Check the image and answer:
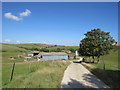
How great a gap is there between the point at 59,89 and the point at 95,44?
21800mm

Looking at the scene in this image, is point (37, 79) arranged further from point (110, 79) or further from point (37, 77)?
point (110, 79)

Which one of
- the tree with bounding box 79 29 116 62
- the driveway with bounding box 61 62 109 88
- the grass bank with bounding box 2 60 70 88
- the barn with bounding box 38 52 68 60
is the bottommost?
the barn with bounding box 38 52 68 60

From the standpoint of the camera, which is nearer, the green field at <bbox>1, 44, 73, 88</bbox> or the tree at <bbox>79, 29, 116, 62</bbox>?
the green field at <bbox>1, 44, 73, 88</bbox>

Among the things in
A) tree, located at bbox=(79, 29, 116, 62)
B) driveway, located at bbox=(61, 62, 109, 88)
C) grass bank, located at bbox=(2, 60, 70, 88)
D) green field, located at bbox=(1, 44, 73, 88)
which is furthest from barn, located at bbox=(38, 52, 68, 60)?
driveway, located at bbox=(61, 62, 109, 88)

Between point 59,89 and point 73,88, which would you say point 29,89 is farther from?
point 73,88

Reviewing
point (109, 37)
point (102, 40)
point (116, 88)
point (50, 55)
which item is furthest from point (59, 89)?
point (50, 55)

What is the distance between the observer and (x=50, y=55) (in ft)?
153

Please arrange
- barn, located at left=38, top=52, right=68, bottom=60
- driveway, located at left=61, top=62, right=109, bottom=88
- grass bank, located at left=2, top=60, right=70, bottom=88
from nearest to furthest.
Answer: grass bank, located at left=2, top=60, right=70, bottom=88 → driveway, located at left=61, top=62, right=109, bottom=88 → barn, located at left=38, top=52, right=68, bottom=60

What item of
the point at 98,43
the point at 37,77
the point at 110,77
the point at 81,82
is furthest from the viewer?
the point at 98,43

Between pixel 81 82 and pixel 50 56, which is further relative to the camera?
pixel 50 56

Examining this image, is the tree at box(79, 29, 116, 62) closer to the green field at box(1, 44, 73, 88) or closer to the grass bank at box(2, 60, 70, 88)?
the green field at box(1, 44, 73, 88)

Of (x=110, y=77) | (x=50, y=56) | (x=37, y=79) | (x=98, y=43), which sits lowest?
(x=50, y=56)

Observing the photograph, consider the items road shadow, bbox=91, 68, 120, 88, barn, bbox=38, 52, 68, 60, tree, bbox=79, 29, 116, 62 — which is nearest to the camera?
road shadow, bbox=91, 68, 120, 88

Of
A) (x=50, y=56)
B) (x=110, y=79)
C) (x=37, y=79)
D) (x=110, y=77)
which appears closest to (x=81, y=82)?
(x=110, y=79)
